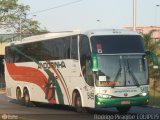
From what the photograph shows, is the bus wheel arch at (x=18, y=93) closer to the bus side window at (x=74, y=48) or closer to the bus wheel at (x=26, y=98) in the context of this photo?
the bus wheel at (x=26, y=98)

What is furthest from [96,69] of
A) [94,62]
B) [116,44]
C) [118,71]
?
[116,44]

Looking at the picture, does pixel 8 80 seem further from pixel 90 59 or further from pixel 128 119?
pixel 128 119

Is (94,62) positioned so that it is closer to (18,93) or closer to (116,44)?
(116,44)

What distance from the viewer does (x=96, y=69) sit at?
21672mm

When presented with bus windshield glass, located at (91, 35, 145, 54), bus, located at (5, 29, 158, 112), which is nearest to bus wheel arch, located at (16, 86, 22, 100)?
bus, located at (5, 29, 158, 112)

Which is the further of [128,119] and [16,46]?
[16,46]

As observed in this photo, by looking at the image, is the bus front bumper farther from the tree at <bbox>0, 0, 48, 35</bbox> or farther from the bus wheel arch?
the tree at <bbox>0, 0, 48, 35</bbox>

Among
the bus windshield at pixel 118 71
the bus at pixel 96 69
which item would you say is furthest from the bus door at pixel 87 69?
the bus windshield at pixel 118 71

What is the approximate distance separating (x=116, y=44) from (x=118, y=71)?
3.81ft

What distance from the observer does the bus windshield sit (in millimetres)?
21781

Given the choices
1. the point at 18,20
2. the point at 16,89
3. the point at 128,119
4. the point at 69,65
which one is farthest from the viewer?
the point at 18,20

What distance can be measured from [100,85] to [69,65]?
2.96 meters

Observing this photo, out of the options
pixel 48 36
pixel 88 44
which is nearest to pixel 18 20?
pixel 48 36

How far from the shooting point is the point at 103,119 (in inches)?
Answer: 801
